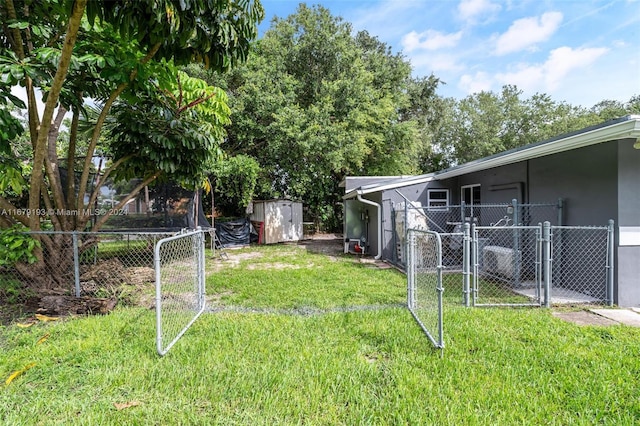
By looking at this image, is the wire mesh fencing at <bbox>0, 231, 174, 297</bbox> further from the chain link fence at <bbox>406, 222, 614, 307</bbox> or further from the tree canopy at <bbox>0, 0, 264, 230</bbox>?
the chain link fence at <bbox>406, 222, 614, 307</bbox>

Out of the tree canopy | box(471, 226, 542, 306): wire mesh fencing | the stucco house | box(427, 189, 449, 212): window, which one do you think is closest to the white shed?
the stucco house

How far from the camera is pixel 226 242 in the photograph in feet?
41.0

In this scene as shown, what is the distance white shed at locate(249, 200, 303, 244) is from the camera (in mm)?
13656

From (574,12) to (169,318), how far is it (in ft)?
35.1

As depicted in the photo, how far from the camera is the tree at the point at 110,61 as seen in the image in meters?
3.08

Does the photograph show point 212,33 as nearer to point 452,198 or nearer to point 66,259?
point 66,259

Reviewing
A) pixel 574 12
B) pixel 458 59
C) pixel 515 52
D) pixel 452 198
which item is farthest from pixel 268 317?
pixel 458 59

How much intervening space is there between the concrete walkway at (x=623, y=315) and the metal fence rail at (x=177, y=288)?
5507 millimetres

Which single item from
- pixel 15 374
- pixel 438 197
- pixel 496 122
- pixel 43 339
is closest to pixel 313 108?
pixel 438 197

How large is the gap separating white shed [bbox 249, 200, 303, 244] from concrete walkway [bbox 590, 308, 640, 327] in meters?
11.0

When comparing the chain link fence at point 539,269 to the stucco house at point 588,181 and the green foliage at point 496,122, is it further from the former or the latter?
the green foliage at point 496,122

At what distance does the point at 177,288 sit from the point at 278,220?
27.4ft

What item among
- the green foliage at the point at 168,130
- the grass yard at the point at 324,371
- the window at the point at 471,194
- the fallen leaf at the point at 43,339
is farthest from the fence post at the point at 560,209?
the fallen leaf at the point at 43,339

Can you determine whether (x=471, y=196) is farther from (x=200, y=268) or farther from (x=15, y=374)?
(x=15, y=374)
